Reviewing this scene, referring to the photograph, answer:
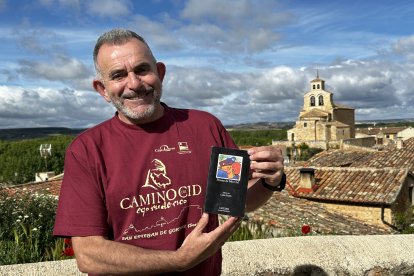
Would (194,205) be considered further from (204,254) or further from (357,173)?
(357,173)

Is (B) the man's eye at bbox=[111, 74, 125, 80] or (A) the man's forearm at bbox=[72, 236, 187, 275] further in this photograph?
(B) the man's eye at bbox=[111, 74, 125, 80]

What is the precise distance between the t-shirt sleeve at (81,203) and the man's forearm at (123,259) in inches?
2.5

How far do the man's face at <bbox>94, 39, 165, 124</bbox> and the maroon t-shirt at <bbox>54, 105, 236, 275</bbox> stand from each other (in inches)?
2.6

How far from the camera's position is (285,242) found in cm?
322

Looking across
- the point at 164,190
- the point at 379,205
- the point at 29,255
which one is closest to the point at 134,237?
the point at 164,190

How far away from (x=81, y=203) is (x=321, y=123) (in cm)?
6434

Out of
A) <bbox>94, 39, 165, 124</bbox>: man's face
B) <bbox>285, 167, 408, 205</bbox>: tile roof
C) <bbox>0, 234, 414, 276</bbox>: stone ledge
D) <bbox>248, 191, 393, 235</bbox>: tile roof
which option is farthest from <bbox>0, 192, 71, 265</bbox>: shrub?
<bbox>285, 167, 408, 205</bbox>: tile roof

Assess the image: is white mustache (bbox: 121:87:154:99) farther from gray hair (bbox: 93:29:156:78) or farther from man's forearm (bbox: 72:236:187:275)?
man's forearm (bbox: 72:236:187:275)

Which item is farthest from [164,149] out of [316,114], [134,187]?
[316,114]

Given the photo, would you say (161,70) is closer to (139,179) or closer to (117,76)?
(117,76)

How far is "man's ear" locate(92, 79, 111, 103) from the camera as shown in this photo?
6.66 feet

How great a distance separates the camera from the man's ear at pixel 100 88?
6.66 ft

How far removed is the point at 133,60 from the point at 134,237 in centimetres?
77

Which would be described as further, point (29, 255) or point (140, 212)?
point (29, 255)
